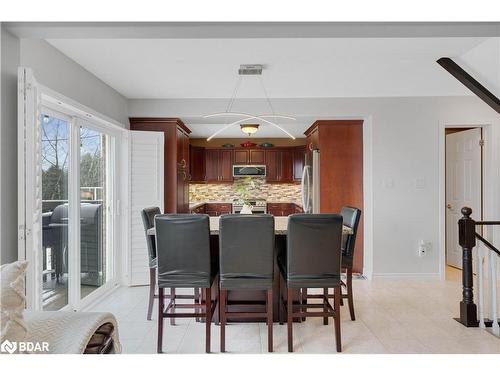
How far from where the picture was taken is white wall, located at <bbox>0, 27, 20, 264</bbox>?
2.03 m

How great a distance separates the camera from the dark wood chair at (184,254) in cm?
247

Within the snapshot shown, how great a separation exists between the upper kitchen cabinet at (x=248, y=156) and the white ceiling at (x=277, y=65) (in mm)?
3036

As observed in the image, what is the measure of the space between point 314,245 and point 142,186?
8.87ft

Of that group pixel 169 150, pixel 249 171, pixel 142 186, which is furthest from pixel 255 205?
pixel 142 186

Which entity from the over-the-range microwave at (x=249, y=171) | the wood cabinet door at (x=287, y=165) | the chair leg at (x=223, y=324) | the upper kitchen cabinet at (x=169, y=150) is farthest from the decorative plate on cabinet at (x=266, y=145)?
the chair leg at (x=223, y=324)

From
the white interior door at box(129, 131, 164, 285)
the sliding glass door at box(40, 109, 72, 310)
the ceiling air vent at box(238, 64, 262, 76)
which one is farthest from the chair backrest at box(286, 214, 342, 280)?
the white interior door at box(129, 131, 164, 285)

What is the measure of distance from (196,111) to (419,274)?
3.67m

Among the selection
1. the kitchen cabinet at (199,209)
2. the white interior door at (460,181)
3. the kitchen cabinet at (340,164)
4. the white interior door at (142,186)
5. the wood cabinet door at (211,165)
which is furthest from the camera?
the wood cabinet door at (211,165)

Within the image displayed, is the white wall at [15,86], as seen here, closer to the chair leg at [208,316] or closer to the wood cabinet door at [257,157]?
the chair leg at [208,316]

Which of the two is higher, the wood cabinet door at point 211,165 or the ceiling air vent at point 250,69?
the ceiling air vent at point 250,69

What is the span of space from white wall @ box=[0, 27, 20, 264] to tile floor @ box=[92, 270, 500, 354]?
1180 millimetres

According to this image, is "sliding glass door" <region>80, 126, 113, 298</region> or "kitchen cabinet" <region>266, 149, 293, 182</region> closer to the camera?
"sliding glass door" <region>80, 126, 113, 298</region>

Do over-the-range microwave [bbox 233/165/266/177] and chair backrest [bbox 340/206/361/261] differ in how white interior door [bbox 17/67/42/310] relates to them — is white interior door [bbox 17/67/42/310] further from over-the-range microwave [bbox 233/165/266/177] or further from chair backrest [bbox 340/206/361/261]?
over-the-range microwave [bbox 233/165/266/177]
